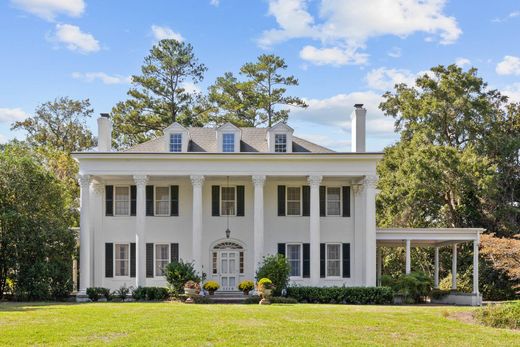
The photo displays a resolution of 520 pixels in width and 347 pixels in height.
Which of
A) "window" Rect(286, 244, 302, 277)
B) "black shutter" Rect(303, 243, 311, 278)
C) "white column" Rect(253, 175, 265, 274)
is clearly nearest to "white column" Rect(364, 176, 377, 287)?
"black shutter" Rect(303, 243, 311, 278)

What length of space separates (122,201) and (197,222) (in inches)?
182

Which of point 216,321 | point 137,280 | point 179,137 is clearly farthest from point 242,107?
point 216,321

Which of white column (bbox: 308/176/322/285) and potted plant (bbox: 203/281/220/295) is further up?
white column (bbox: 308/176/322/285)

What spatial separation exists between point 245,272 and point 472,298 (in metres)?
10.9

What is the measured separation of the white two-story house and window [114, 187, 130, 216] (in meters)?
0.05

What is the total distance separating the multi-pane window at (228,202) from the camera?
35.1 meters

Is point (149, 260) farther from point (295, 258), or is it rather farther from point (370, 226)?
point (370, 226)

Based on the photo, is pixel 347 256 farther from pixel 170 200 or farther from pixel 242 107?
pixel 242 107

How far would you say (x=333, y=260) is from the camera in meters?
34.8

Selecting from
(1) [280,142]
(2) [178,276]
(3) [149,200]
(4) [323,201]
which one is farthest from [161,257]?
A: (4) [323,201]

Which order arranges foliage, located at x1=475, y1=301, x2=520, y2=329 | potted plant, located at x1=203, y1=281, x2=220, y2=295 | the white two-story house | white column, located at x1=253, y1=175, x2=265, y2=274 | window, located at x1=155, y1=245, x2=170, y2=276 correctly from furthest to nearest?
window, located at x1=155, y1=245, x2=170, y2=276, the white two-story house, white column, located at x1=253, y1=175, x2=265, y2=274, potted plant, located at x1=203, y1=281, x2=220, y2=295, foliage, located at x1=475, y1=301, x2=520, y2=329

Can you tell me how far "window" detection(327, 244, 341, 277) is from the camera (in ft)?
113

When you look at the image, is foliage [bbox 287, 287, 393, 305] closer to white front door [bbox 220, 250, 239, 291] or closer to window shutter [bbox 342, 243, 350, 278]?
window shutter [bbox 342, 243, 350, 278]

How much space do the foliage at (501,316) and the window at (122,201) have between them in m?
19.3
